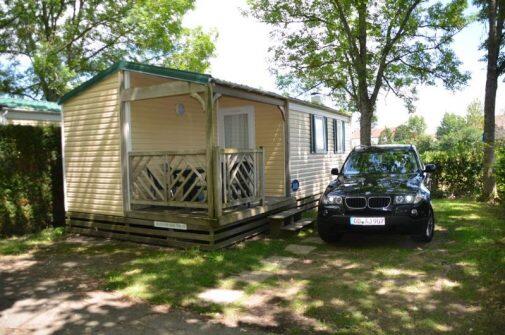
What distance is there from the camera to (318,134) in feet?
40.5

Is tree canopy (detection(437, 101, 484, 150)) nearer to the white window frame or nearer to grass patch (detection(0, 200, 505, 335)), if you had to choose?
the white window frame

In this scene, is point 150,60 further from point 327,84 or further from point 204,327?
point 204,327

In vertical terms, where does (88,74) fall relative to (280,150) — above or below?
above

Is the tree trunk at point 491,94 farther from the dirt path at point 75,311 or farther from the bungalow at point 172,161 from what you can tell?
the dirt path at point 75,311

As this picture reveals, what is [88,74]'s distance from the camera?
72.0 feet

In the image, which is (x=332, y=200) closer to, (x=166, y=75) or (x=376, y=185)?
(x=376, y=185)

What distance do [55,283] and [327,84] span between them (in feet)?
50.1

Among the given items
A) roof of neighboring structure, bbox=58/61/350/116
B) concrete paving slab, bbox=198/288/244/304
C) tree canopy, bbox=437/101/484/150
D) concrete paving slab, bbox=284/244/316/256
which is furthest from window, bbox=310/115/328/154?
tree canopy, bbox=437/101/484/150

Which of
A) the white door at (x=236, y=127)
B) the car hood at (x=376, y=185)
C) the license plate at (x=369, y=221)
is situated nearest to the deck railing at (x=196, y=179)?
the car hood at (x=376, y=185)

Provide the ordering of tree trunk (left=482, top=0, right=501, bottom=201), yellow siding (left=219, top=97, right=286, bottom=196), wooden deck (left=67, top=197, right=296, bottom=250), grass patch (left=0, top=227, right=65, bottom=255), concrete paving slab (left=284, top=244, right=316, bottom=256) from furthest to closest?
tree trunk (left=482, top=0, right=501, bottom=201)
yellow siding (left=219, top=97, right=286, bottom=196)
grass patch (left=0, top=227, right=65, bottom=255)
wooden deck (left=67, top=197, right=296, bottom=250)
concrete paving slab (left=284, top=244, right=316, bottom=256)

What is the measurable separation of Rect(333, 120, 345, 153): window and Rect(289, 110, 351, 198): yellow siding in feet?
1.38

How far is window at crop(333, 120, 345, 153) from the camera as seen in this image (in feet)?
45.2

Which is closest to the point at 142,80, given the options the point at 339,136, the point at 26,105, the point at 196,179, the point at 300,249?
the point at 196,179

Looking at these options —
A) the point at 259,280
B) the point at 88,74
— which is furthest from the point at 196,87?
the point at 88,74
